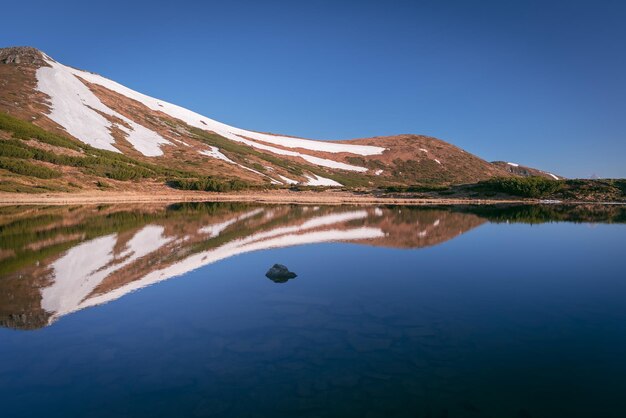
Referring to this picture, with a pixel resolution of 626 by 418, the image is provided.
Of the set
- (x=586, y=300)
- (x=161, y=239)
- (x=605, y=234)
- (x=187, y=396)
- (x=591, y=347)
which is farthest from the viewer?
(x=605, y=234)

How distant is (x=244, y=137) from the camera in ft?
543

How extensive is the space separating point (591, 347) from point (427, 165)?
159 meters

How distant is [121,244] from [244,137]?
476 ft

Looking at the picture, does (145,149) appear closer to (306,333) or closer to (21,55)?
(21,55)

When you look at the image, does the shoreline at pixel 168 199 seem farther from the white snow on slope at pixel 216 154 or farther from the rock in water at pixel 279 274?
the rock in water at pixel 279 274

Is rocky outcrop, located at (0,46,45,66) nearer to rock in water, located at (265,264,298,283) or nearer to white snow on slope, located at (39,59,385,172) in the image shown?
white snow on slope, located at (39,59,385,172)

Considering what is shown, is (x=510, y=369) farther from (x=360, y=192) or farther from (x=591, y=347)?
(x=360, y=192)

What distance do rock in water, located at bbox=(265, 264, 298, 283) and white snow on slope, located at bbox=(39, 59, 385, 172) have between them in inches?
5413

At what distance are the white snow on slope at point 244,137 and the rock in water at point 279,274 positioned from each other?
451 ft

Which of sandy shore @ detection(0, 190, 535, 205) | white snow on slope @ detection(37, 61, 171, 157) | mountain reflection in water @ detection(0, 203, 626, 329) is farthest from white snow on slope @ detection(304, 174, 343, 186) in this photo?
mountain reflection in water @ detection(0, 203, 626, 329)

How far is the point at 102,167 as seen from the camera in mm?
73625

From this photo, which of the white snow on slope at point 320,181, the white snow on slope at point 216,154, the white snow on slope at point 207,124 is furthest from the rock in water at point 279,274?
the white snow on slope at point 207,124

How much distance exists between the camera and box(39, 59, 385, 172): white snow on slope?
484 ft

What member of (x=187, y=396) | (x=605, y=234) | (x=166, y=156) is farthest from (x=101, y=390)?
(x=166, y=156)
